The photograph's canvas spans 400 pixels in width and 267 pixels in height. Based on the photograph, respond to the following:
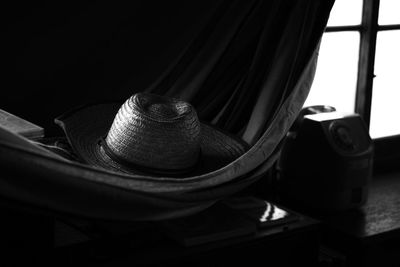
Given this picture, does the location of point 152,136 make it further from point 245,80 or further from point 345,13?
point 345,13

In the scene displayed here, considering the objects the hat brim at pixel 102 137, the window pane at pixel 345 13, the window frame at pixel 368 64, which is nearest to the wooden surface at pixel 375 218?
the window frame at pixel 368 64

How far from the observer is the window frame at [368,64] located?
8.18ft

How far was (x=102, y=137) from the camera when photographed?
5.68ft

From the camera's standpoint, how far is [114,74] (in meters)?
1.95

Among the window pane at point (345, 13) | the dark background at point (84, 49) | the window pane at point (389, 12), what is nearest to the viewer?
the dark background at point (84, 49)

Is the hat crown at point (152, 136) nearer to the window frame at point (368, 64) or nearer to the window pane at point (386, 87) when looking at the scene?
the window frame at point (368, 64)

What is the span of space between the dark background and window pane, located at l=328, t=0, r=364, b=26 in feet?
2.07

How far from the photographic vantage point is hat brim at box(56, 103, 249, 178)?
63.7 inches

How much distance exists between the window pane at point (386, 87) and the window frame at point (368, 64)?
57mm

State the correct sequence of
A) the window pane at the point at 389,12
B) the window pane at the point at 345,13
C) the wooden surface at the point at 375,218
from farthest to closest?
the window pane at the point at 389,12 → the window pane at the point at 345,13 → the wooden surface at the point at 375,218

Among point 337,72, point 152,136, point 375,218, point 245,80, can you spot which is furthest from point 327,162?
point 152,136

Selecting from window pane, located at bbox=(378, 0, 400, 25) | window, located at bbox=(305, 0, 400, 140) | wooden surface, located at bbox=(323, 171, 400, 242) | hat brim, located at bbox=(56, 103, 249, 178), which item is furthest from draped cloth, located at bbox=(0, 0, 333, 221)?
window pane, located at bbox=(378, 0, 400, 25)

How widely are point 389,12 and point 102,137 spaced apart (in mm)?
1425

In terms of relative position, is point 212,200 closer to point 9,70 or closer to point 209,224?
point 209,224
